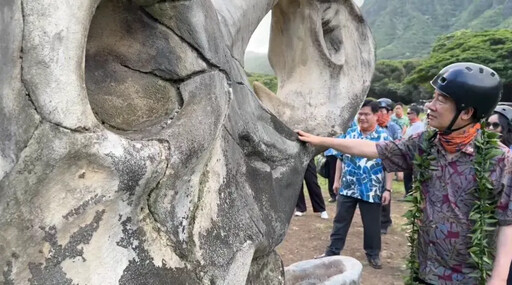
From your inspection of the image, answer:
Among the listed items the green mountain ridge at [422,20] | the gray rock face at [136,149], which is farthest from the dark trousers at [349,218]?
the green mountain ridge at [422,20]

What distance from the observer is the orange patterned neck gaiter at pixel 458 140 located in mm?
2463

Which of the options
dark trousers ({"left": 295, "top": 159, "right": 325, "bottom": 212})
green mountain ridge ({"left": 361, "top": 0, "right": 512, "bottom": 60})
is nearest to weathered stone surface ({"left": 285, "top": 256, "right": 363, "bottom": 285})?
dark trousers ({"left": 295, "top": 159, "right": 325, "bottom": 212})

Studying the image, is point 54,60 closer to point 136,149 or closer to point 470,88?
point 136,149

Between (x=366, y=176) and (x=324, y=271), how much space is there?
2198 millimetres

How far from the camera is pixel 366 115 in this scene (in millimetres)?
4934

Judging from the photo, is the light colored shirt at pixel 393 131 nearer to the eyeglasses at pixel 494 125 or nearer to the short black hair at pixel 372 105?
the short black hair at pixel 372 105

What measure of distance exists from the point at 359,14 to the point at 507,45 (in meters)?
27.6

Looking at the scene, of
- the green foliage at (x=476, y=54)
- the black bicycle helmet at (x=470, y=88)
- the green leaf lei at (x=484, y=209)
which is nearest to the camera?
the green leaf lei at (x=484, y=209)

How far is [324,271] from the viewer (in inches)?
112

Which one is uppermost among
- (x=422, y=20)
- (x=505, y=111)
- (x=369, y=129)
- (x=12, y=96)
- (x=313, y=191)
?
(x=12, y=96)

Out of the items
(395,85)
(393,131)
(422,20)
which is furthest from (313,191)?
(422,20)

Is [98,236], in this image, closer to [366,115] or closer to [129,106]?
[129,106]

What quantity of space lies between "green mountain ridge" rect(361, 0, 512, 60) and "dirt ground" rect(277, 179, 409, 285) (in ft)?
197

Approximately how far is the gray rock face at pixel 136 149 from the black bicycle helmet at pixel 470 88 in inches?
28.3
